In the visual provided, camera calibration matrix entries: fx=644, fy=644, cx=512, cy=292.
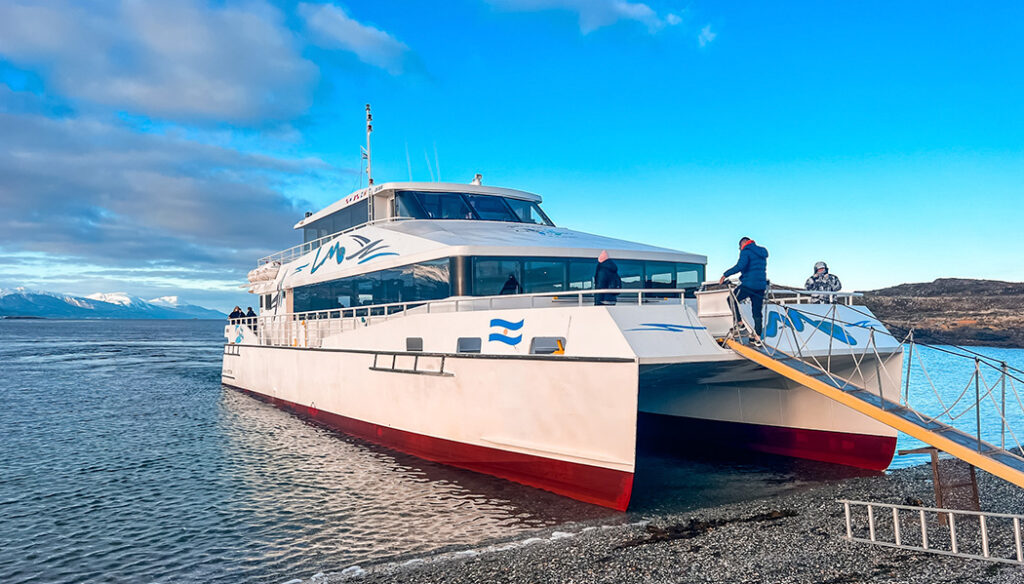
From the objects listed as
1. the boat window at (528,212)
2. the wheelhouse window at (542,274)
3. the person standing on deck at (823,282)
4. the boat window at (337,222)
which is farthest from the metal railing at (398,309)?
the boat window at (528,212)

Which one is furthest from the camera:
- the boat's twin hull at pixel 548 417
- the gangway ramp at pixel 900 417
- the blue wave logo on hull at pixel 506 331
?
the blue wave logo on hull at pixel 506 331

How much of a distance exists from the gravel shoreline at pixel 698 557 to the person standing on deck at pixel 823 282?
3501 millimetres

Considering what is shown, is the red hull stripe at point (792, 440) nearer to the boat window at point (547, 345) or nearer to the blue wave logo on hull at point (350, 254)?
the boat window at point (547, 345)

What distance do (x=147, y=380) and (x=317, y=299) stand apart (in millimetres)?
17614

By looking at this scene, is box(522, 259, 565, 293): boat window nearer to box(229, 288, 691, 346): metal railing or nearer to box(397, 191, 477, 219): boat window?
box(229, 288, 691, 346): metal railing

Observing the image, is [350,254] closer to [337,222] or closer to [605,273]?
[337,222]

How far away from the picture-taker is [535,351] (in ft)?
28.6

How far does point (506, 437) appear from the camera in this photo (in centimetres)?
917

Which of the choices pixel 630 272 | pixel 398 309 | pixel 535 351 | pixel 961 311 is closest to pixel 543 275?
pixel 630 272

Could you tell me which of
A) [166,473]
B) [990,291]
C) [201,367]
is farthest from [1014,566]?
[990,291]

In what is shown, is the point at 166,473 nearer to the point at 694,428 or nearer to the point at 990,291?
the point at 694,428

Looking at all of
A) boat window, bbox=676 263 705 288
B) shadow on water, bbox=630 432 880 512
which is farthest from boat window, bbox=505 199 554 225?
shadow on water, bbox=630 432 880 512

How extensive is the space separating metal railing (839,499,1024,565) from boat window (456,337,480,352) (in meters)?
5.12

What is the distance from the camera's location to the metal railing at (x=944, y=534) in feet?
21.8
